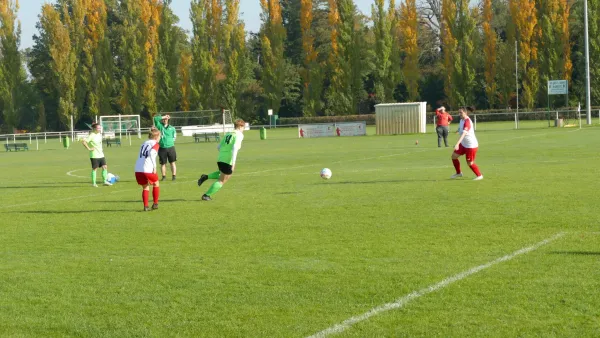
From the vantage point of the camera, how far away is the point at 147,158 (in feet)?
52.8

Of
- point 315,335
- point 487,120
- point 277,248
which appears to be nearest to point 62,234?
point 277,248

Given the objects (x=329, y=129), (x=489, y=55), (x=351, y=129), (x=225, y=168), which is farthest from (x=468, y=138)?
(x=489, y=55)

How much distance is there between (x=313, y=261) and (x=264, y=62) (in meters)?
77.4

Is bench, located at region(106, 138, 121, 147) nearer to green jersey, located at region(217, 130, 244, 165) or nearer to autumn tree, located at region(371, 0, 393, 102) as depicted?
autumn tree, located at region(371, 0, 393, 102)

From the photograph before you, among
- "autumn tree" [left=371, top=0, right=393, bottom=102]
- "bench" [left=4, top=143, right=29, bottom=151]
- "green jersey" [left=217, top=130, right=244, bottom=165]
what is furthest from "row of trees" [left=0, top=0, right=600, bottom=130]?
"green jersey" [left=217, top=130, right=244, bottom=165]

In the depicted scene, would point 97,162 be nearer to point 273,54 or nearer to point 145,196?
point 145,196

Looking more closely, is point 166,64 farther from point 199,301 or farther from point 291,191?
point 199,301

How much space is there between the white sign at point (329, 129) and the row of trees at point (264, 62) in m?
24.0

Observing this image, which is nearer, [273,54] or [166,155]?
[166,155]

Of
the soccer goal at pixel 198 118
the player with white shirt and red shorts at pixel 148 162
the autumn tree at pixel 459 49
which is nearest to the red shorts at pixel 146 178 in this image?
the player with white shirt and red shorts at pixel 148 162

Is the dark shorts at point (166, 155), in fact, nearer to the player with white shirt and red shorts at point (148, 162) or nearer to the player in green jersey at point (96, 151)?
the player in green jersey at point (96, 151)

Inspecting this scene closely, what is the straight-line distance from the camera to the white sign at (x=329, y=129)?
59.7 m

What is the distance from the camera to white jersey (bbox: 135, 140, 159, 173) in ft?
52.7

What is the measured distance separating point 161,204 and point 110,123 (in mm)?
54511
